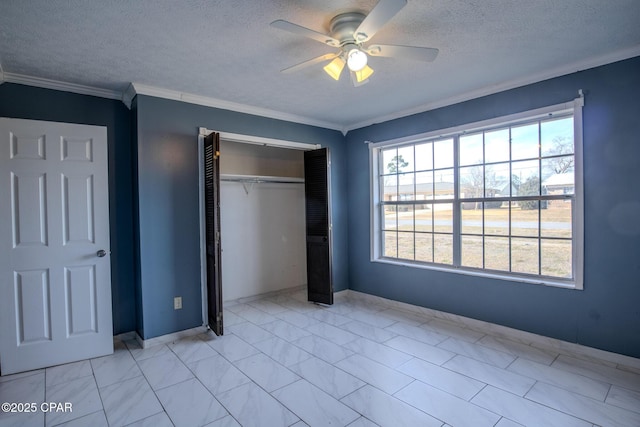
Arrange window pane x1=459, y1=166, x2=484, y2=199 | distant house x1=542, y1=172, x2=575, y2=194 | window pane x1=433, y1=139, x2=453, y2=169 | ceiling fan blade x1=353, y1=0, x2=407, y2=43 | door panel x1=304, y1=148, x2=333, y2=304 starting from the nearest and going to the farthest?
ceiling fan blade x1=353, y1=0, x2=407, y2=43, distant house x1=542, y1=172, x2=575, y2=194, window pane x1=459, y1=166, x2=484, y2=199, window pane x1=433, y1=139, x2=453, y2=169, door panel x1=304, y1=148, x2=333, y2=304

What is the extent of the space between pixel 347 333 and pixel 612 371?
2201 millimetres

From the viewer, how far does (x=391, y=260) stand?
4488 millimetres

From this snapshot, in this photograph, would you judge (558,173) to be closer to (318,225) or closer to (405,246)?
(405,246)

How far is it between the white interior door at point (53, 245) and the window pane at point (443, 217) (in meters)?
3.51

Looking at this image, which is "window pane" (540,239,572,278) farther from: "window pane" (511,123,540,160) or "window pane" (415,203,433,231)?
"window pane" (415,203,433,231)

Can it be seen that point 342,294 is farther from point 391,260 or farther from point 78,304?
point 78,304

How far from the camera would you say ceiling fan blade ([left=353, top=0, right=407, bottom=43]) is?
161 cm

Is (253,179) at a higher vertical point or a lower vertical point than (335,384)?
higher

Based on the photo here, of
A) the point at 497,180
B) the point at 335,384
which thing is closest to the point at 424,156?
the point at 497,180

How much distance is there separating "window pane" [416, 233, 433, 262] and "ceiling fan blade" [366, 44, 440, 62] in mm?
2377

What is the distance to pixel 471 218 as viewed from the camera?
3695 millimetres

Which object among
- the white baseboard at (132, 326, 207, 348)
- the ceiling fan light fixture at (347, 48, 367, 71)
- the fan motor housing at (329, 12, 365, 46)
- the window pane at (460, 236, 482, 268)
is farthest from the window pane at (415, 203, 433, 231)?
the white baseboard at (132, 326, 207, 348)

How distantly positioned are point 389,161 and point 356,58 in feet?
8.10

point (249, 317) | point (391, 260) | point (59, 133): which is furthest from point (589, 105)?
point (59, 133)
